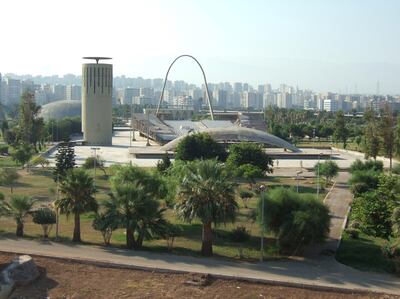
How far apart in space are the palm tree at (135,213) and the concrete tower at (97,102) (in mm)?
64911

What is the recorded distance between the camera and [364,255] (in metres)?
25.9

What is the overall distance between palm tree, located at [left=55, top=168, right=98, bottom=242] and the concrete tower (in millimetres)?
63112

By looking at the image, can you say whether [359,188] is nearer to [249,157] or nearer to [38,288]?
[249,157]

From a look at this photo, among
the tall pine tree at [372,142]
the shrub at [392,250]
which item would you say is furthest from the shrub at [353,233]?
the tall pine tree at [372,142]

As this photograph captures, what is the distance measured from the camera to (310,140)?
110625mm

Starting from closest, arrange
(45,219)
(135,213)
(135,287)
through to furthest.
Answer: (135,287) < (135,213) < (45,219)

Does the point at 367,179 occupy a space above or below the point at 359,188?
above

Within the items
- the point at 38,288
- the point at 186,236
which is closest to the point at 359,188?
the point at 186,236

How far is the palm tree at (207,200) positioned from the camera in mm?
25078

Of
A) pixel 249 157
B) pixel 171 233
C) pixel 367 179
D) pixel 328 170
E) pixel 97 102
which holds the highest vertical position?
pixel 97 102

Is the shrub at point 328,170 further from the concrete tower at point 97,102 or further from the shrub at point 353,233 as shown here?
the concrete tower at point 97,102

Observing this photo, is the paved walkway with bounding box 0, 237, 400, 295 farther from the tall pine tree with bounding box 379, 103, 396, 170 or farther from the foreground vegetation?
the tall pine tree with bounding box 379, 103, 396, 170

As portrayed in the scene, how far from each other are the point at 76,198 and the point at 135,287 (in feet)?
26.1

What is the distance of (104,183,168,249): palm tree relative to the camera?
25.4 metres
